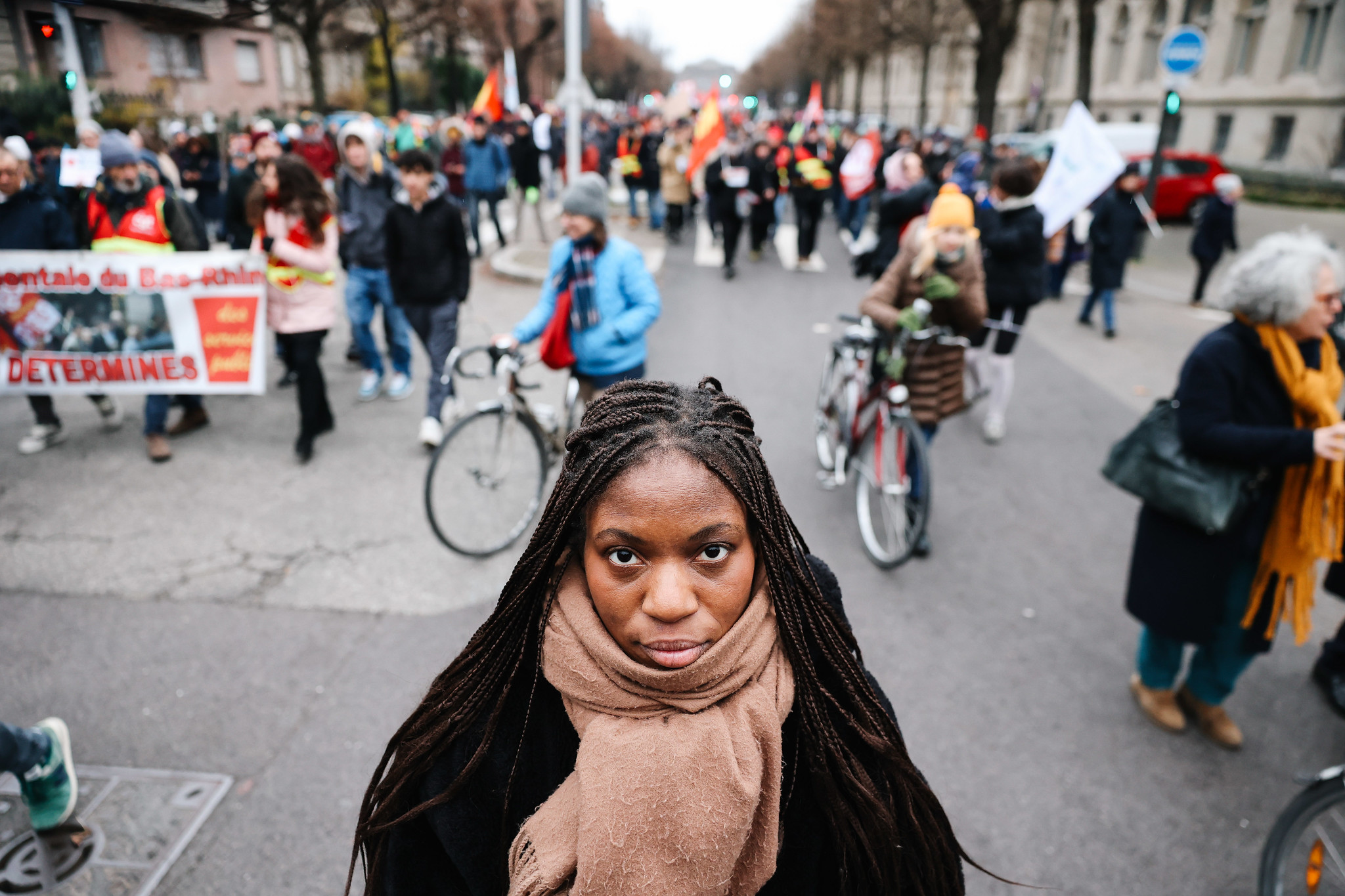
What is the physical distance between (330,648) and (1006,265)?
514cm

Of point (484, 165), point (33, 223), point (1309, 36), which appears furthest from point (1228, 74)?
point (33, 223)

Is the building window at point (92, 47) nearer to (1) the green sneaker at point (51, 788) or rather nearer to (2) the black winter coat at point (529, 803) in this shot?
(1) the green sneaker at point (51, 788)

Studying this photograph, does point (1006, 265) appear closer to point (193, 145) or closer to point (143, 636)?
point (143, 636)

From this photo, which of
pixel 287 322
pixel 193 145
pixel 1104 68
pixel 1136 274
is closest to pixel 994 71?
pixel 1136 274

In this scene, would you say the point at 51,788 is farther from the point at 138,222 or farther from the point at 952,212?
the point at 952,212

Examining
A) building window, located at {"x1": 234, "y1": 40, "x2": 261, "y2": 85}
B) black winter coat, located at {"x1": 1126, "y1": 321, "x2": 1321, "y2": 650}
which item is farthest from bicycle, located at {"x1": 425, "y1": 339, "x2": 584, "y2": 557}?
black winter coat, located at {"x1": 1126, "y1": 321, "x2": 1321, "y2": 650}

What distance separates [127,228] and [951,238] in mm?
5173

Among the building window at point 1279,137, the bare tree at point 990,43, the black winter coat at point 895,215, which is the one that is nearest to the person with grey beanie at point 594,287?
the black winter coat at point 895,215

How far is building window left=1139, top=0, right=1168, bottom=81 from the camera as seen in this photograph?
3566cm

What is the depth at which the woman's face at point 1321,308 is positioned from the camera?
2.80m

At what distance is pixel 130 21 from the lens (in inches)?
133

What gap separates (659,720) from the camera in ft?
3.90

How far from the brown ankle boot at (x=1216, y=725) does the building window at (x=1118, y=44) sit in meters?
42.8

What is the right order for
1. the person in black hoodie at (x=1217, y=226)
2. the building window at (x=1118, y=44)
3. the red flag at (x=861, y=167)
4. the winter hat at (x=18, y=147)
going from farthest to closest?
1. the building window at (x=1118, y=44)
2. the red flag at (x=861, y=167)
3. the person in black hoodie at (x=1217, y=226)
4. the winter hat at (x=18, y=147)
